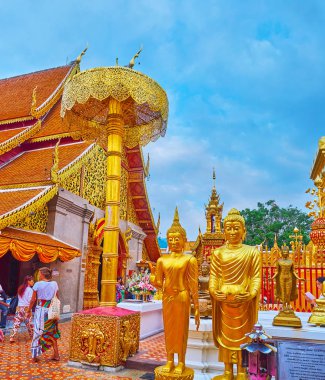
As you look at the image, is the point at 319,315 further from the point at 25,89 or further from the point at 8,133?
the point at 25,89

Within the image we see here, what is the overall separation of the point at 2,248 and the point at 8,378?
296 centimetres

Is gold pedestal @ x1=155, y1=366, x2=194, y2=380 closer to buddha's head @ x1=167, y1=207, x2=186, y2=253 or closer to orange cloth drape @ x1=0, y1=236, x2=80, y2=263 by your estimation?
buddha's head @ x1=167, y1=207, x2=186, y2=253

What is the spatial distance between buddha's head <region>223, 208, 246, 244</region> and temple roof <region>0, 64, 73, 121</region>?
391 inches

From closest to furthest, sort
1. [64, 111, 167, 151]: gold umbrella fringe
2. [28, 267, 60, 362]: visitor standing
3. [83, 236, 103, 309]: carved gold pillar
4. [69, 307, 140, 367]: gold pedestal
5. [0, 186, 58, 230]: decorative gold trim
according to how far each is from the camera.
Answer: [69, 307, 140, 367]: gold pedestal
[28, 267, 60, 362]: visitor standing
[64, 111, 167, 151]: gold umbrella fringe
[0, 186, 58, 230]: decorative gold trim
[83, 236, 103, 309]: carved gold pillar

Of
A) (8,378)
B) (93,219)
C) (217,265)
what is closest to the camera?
(217,265)

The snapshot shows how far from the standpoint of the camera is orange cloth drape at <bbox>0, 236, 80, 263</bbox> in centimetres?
656

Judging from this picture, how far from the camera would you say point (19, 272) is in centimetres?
916

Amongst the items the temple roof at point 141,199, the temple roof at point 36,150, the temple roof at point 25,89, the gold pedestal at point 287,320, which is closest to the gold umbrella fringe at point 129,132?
the temple roof at point 36,150

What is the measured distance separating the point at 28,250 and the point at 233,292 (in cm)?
510

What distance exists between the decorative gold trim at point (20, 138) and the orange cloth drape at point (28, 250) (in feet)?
12.5

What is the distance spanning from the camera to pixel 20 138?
10406mm

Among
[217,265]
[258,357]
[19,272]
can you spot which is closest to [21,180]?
[19,272]

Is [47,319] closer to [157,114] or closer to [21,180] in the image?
[157,114]

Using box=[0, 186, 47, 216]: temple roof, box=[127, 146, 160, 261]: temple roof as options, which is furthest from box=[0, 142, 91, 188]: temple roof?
box=[127, 146, 160, 261]: temple roof
